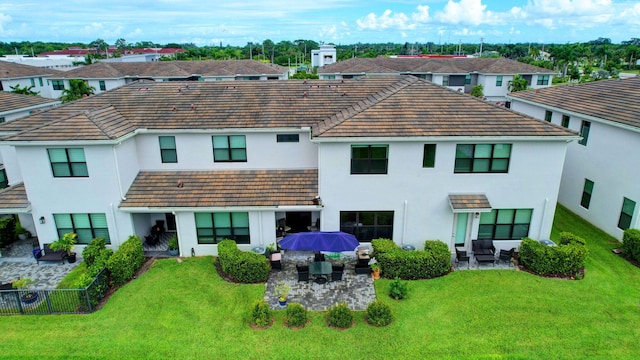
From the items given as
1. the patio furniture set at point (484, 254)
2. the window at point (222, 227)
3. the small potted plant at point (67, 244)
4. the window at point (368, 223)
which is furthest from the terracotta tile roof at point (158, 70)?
the patio furniture set at point (484, 254)

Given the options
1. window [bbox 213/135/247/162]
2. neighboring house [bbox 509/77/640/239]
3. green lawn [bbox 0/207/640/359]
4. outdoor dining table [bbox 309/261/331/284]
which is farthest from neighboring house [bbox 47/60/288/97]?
outdoor dining table [bbox 309/261/331/284]

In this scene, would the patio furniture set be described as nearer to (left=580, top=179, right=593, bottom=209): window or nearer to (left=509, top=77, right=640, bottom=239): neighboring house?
(left=509, top=77, right=640, bottom=239): neighboring house

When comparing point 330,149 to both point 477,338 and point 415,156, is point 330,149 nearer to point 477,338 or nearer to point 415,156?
point 415,156

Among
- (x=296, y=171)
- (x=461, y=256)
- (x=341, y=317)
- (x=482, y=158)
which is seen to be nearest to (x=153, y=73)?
(x=296, y=171)

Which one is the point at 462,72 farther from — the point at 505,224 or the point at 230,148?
the point at 230,148

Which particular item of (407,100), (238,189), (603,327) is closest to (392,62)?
(407,100)

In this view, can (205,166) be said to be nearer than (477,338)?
No

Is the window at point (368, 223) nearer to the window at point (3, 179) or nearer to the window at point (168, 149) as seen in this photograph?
the window at point (168, 149)
